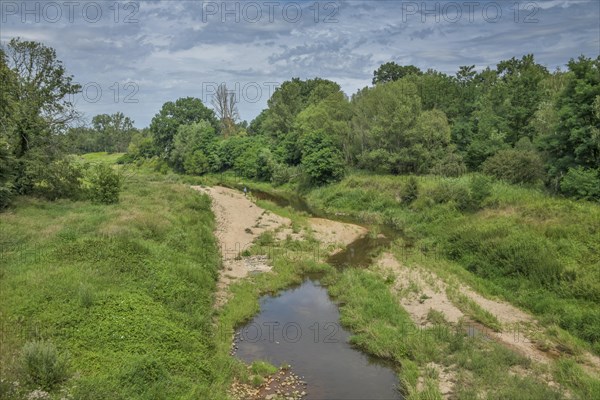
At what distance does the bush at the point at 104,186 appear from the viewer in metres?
32.7

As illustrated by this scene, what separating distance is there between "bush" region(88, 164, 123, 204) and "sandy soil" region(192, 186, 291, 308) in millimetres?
8568

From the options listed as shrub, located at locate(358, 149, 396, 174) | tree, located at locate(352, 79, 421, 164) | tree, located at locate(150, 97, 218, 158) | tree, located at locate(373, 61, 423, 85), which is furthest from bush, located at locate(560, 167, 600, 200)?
tree, located at locate(150, 97, 218, 158)

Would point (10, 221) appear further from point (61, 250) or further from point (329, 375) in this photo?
point (329, 375)

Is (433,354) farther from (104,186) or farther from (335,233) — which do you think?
(104,186)

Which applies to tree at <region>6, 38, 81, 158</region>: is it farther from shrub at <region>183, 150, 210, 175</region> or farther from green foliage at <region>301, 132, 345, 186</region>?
shrub at <region>183, 150, 210, 175</region>

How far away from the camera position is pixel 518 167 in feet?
123

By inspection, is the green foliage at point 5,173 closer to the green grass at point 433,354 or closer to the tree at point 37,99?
the tree at point 37,99

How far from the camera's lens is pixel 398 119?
49562 millimetres

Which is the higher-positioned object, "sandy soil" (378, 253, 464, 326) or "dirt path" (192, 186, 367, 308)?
"dirt path" (192, 186, 367, 308)

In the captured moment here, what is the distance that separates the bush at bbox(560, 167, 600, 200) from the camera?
29016 mm

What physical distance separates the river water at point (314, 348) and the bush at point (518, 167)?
74.6 ft

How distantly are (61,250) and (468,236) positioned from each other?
2303 centimetres

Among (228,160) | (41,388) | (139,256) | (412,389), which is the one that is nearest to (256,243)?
(139,256)

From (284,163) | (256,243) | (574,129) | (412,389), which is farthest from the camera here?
(284,163)
